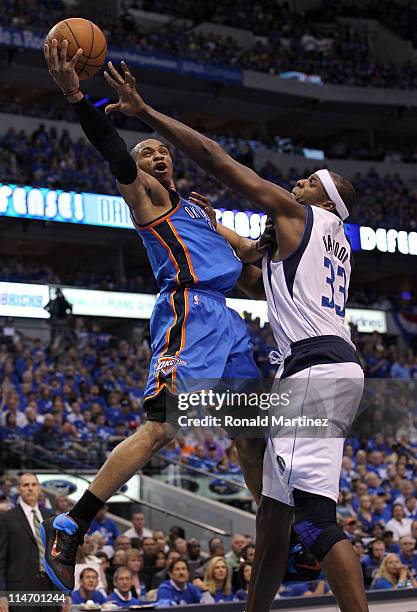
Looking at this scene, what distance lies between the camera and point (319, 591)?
29.3 ft

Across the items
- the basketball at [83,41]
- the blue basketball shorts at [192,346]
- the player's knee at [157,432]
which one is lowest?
the player's knee at [157,432]

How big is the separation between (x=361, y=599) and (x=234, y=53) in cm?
2471

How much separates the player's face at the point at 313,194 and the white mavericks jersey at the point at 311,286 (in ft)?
0.45

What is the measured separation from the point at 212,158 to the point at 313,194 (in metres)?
0.64

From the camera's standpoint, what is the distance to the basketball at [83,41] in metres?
4.15

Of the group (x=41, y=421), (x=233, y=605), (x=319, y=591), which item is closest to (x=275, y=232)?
(x=233, y=605)

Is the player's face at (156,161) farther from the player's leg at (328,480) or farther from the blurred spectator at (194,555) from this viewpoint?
the blurred spectator at (194,555)

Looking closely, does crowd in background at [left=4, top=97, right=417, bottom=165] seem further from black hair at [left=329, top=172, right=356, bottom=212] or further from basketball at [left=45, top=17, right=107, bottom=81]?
black hair at [left=329, top=172, right=356, bottom=212]

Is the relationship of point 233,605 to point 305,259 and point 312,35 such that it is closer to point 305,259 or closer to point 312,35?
point 305,259

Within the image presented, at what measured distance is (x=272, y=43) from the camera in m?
28.4

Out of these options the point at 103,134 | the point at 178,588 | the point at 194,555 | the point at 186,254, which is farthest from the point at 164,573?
the point at 103,134

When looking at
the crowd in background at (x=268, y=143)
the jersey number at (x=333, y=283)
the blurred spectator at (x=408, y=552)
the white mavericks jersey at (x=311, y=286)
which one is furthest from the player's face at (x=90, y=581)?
the crowd in background at (x=268, y=143)

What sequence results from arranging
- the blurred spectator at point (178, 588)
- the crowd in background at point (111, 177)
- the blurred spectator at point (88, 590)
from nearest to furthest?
the blurred spectator at point (88, 590) < the blurred spectator at point (178, 588) < the crowd in background at point (111, 177)

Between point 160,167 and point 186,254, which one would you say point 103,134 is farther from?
point 186,254
